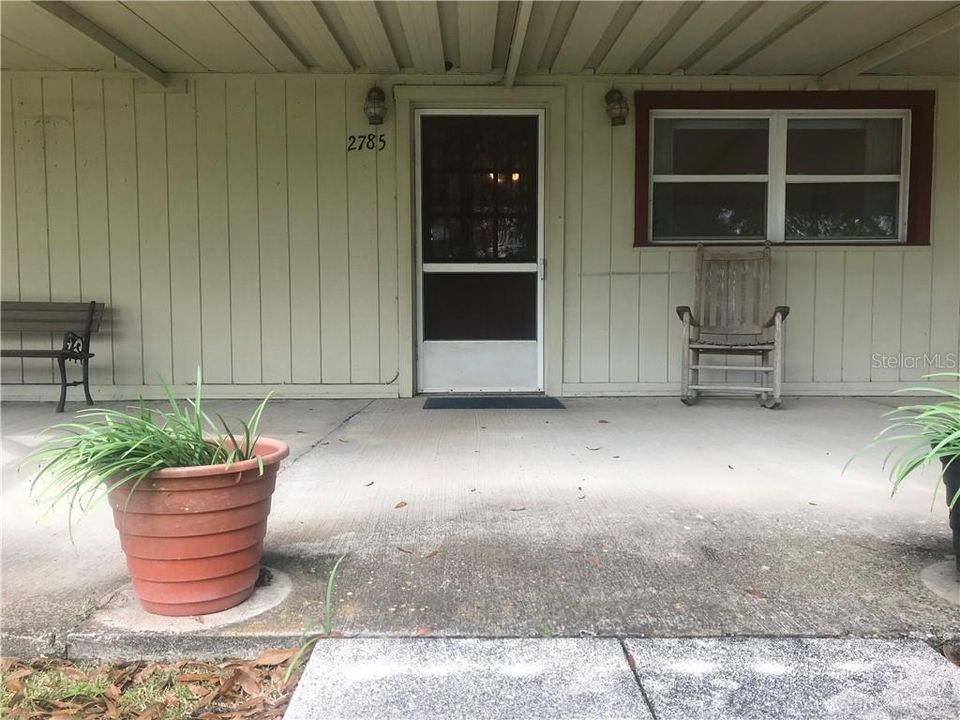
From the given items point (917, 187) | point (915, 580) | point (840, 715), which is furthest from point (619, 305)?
point (840, 715)

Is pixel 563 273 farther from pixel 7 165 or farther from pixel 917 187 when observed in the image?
pixel 7 165

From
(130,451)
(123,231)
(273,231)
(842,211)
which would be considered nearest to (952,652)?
(130,451)

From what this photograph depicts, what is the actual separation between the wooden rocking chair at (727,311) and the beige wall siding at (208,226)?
198 centimetres

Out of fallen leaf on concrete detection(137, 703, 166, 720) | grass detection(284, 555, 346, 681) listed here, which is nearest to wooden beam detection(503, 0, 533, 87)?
grass detection(284, 555, 346, 681)

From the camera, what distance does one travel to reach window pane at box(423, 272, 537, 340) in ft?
15.4

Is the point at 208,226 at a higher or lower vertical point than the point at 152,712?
higher

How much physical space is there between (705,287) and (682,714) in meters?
3.59

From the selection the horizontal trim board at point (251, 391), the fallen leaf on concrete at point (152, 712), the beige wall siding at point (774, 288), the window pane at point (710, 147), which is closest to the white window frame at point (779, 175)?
the window pane at point (710, 147)

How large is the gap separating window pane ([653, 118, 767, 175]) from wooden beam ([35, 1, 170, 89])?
3.27 m

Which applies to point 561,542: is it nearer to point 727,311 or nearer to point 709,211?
point 727,311

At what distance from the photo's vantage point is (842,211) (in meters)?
4.68

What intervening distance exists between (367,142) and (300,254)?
87cm

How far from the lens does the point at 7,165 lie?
447 cm
